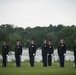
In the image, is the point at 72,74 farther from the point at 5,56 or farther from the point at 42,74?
the point at 5,56

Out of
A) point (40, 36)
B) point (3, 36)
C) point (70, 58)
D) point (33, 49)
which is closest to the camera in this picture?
point (33, 49)

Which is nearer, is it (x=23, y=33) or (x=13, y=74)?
(x=13, y=74)

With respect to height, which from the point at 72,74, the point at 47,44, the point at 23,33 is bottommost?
the point at 72,74

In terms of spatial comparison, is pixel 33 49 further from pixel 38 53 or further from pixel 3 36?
pixel 3 36

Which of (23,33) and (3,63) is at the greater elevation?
(23,33)

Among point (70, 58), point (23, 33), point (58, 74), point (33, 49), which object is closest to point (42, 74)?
point (58, 74)

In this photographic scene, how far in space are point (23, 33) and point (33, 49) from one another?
8437 centimetres

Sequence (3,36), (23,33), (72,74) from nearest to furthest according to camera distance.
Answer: (72,74), (3,36), (23,33)

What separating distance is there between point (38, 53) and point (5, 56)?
16402 mm

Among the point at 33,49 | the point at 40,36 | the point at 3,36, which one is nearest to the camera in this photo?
the point at 33,49

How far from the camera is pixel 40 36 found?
88.2 meters

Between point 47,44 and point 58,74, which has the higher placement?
point 47,44

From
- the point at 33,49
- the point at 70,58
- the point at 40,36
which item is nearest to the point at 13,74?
the point at 33,49

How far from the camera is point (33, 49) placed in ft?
92.9
